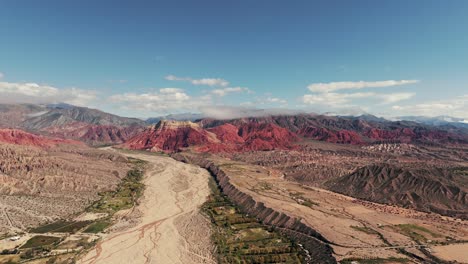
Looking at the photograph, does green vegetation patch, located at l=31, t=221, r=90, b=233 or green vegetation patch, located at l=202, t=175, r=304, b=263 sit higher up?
green vegetation patch, located at l=202, t=175, r=304, b=263

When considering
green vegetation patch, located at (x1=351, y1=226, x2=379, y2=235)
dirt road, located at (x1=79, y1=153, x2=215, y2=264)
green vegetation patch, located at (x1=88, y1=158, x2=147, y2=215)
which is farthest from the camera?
green vegetation patch, located at (x1=88, y1=158, x2=147, y2=215)

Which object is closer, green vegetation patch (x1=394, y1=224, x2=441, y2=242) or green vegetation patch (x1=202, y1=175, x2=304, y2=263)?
green vegetation patch (x1=202, y1=175, x2=304, y2=263)

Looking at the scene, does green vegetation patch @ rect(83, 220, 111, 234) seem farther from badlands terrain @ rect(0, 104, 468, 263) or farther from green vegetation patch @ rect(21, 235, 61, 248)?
green vegetation patch @ rect(21, 235, 61, 248)

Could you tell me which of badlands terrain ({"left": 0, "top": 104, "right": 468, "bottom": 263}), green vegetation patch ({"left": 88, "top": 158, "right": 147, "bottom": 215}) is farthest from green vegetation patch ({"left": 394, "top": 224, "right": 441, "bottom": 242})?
green vegetation patch ({"left": 88, "top": 158, "right": 147, "bottom": 215})

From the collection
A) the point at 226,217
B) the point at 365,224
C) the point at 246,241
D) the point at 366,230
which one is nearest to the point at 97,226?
the point at 226,217

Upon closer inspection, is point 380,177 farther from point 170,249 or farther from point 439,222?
point 170,249

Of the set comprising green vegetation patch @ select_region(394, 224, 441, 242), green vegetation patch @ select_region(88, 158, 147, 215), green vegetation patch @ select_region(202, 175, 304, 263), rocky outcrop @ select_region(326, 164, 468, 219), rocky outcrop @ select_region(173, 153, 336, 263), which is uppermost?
rocky outcrop @ select_region(326, 164, 468, 219)

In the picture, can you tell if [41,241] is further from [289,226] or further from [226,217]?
[289,226]
